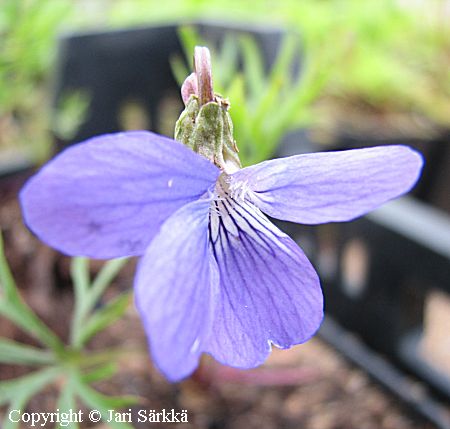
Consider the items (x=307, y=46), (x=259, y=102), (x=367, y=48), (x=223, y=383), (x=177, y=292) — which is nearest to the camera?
(x=177, y=292)

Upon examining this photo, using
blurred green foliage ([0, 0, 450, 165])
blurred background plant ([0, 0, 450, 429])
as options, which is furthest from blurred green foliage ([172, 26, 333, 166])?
blurred green foliage ([0, 0, 450, 165])

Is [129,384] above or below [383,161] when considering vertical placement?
below

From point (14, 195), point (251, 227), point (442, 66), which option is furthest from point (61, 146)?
point (442, 66)

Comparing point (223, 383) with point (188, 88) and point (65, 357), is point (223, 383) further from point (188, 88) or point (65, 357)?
point (188, 88)

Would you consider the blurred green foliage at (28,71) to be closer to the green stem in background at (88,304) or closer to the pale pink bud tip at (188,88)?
the green stem in background at (88,304)

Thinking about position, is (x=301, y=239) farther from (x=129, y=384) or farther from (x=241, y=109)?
(x=241, y=109)

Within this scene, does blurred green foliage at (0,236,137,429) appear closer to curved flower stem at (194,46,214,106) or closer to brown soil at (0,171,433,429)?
brown soil at (0,171,433,429)

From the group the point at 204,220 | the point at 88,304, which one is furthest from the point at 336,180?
the point at 88,304
